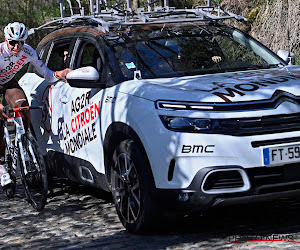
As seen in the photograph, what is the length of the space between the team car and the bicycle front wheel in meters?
0.29

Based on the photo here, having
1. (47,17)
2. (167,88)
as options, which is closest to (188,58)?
(167,88)

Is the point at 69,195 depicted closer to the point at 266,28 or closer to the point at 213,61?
the point at 213,61

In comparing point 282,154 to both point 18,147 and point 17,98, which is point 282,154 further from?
point 17,98

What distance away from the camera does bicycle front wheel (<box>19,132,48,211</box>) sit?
25.8ft

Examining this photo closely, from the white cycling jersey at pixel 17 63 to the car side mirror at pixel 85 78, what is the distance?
128cm

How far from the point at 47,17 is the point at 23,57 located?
1612 centimetres

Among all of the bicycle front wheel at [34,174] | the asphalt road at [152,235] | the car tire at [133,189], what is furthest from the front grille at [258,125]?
the bicycle front wheel at [34,174]

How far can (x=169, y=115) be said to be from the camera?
5.91 metres

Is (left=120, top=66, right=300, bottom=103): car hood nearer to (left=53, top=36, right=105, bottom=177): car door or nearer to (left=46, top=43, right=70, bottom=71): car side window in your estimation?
(left=53, top=36, right=105, bottom=177): car door

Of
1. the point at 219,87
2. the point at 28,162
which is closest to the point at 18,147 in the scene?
the point at 28,162

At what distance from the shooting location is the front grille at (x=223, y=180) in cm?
578

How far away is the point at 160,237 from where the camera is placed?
6.29 m

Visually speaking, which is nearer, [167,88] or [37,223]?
[167,88]

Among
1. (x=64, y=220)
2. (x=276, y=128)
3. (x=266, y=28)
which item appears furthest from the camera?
(x=266, y=28)
